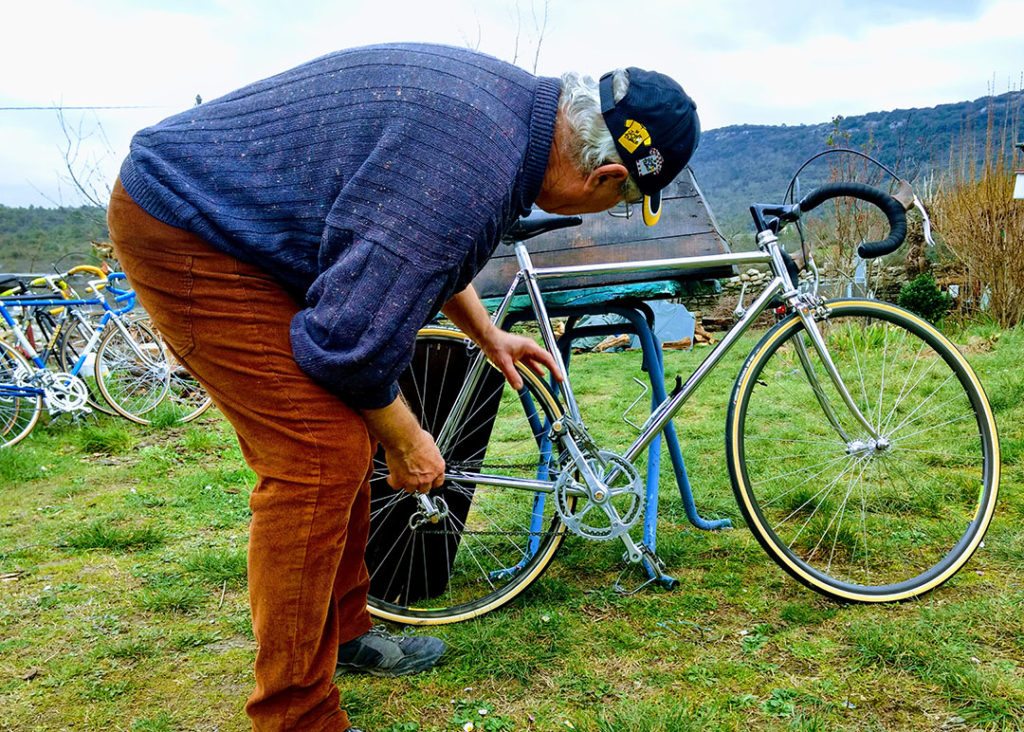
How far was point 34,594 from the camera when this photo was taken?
279cm

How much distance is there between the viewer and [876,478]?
306cm

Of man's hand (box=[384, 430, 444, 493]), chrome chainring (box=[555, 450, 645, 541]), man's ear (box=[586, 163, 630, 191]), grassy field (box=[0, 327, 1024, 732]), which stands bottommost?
grassy field (box=[0, 327, 1024, 732])

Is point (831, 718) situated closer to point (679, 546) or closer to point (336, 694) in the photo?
point (679, 546)

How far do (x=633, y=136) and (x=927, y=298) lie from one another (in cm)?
1004

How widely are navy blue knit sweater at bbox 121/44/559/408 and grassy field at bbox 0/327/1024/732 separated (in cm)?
106

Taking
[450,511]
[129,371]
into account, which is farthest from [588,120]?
[129,371]

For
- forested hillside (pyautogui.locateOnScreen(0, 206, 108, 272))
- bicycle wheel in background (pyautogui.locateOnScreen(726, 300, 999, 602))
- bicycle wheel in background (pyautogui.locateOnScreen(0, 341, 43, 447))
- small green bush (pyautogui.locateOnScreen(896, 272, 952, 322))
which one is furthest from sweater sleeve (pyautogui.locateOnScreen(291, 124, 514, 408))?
small green bush (pyautogui.locateOnScreen(896, 272, 952, 322))

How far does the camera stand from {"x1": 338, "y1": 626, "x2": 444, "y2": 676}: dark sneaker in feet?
7.07

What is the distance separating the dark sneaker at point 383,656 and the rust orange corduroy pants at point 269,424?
54 cm

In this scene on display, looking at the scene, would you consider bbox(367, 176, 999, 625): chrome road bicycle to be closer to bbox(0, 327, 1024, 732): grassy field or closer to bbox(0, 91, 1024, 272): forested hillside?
bbox(0, 327, 1024, 732): grassy field

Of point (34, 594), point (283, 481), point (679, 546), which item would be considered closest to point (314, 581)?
point (283, 481)

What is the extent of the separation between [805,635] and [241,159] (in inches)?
76.6

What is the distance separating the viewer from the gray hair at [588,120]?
1.48 metres

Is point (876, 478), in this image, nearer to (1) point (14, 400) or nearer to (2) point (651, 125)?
(2) point (651, 125)
